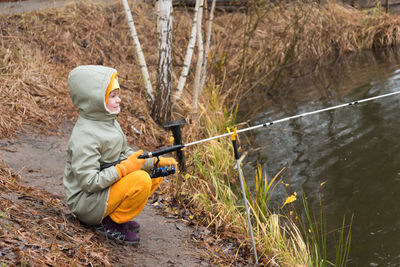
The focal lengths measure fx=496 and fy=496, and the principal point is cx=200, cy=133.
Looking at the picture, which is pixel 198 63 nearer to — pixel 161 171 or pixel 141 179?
pixel 161 171

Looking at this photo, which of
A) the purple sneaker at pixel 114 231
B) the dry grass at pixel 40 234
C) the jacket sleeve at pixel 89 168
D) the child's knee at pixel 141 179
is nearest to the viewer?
the dry grass at pixel 40 234

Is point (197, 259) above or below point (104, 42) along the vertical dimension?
below

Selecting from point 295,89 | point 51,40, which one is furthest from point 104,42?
point 295,89

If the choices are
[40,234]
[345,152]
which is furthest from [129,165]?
[345,152]

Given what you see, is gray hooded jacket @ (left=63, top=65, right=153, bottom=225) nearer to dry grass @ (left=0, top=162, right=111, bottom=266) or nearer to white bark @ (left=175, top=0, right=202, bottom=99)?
dry grass @ (left=0, top=162, right=111, bottom=266)

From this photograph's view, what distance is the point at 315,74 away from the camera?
12.0m

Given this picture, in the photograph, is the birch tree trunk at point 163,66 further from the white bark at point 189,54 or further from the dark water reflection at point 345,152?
the dark water reflection at point 345,152

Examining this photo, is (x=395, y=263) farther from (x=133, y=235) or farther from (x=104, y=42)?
(x=104, y=42)

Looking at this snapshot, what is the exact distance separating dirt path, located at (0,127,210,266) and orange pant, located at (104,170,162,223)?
33 centimetres

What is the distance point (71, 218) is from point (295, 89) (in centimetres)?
779

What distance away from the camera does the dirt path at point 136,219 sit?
3744 mm

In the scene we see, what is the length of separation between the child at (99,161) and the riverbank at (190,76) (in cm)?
104

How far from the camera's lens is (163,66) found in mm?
6965

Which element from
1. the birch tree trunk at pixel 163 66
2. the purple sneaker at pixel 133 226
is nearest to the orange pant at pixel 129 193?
the purple sneaker at pixel 133 226
